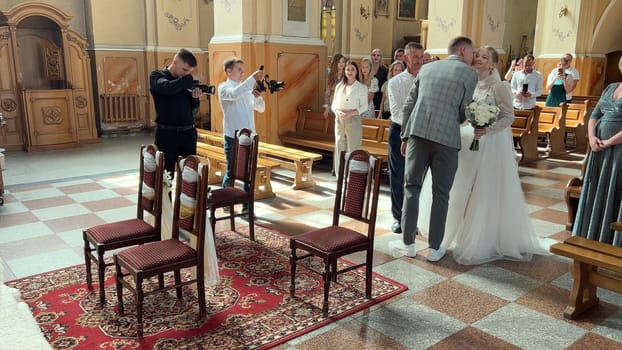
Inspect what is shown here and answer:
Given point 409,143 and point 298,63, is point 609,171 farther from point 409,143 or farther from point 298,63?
point 298,63

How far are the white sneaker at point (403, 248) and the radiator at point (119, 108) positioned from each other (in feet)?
25.9

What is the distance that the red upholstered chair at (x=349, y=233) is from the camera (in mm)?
3043

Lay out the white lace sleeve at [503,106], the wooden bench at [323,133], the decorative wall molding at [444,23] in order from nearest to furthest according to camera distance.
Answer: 1. the white lace sleeve at [503,106]
2. the wooden bench at [323,133]
3. the decorative wall molding at [444,23]

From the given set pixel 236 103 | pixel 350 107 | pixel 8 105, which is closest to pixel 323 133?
pixel 350 107

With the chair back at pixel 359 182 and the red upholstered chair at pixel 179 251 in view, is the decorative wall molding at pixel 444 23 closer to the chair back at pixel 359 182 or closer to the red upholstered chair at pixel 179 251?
the chair back at pixel 359 182

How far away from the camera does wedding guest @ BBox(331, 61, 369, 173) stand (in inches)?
234

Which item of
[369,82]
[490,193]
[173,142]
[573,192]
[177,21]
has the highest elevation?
[177,21]

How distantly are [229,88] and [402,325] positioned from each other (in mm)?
2873

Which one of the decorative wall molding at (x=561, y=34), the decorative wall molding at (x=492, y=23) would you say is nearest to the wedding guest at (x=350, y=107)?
the decorative wall molding at (x=492, y=23)

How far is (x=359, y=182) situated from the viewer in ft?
10.9

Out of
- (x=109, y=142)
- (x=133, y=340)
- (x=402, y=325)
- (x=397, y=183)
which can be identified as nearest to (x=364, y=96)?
(x=397, y=183)

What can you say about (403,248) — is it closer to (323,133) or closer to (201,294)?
(201,294)

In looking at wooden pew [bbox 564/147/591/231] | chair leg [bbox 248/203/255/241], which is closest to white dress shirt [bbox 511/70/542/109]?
wooden pew [bbox 564/147/591/231]

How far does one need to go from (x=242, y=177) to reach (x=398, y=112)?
4.61 feet
